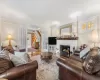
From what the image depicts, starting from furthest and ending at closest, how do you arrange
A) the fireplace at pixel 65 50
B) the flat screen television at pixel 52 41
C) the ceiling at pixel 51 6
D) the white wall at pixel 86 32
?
the flat screen television at pixel 52 41 → the fireplace at pixel 65 50 → the white wall at pixel 86 32 → the ceiling at pixel 51 6

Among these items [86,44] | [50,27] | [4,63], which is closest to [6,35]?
[50,27]

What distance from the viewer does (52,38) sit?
280 inches

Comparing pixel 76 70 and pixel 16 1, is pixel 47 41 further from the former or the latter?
pixel 76 70

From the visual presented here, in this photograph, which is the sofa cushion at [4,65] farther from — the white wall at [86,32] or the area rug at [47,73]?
the white wall at [86,32]

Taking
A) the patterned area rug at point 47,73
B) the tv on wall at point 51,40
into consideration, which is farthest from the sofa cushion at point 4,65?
the tv on wall at point 51,40

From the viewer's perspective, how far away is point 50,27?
7.53m

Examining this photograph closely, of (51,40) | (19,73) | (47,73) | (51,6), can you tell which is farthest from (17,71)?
(51,40)

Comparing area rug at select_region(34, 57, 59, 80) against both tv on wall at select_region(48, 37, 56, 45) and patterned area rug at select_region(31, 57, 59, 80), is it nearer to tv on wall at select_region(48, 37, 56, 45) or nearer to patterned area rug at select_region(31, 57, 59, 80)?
patterned area rug at select_region(31, 57, 59, 80)

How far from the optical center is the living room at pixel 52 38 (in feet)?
5.57

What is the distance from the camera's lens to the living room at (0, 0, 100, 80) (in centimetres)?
170

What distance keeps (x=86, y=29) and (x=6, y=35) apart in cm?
467

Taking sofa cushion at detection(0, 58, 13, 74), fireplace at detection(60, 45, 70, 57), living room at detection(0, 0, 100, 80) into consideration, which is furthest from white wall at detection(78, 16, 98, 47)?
sofa cushion at detection(0, 58, 13, 74)

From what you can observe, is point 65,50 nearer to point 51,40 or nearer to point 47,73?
point 51,40

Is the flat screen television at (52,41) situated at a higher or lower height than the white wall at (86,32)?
lower
